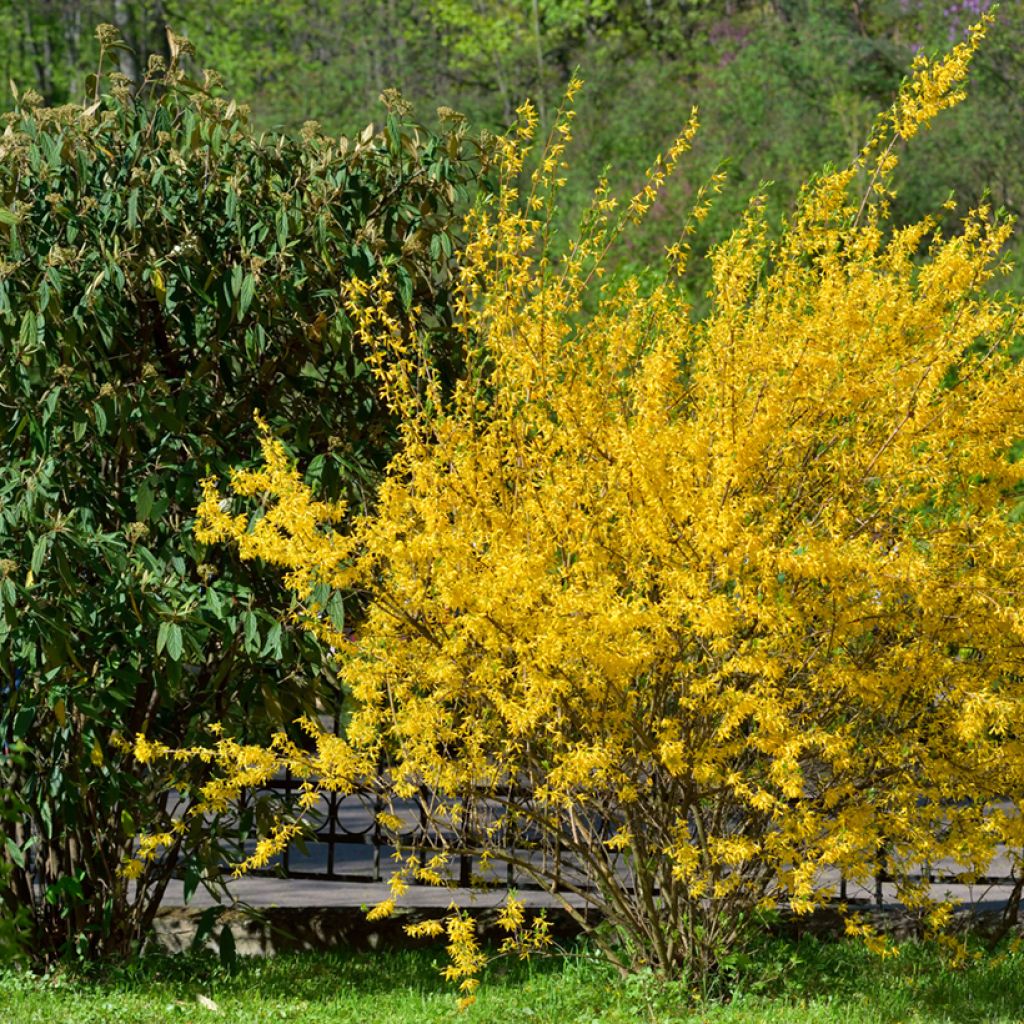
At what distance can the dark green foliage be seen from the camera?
15.9ft

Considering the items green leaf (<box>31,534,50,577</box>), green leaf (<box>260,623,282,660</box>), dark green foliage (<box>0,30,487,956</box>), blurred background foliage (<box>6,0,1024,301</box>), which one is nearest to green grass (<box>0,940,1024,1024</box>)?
dark green foliage (<box>0,30,487,956</box>)

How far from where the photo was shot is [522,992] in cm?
527

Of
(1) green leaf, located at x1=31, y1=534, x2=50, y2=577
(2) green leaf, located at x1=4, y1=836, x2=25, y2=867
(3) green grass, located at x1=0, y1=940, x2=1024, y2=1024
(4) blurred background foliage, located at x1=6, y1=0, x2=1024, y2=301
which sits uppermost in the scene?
(4) blurred background foliage, located at x1=6, y1=0, x2=1024, y2=301

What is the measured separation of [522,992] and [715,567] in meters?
1.97

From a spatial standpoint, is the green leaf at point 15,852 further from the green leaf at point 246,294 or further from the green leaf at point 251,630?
the green leaf at point 246,294

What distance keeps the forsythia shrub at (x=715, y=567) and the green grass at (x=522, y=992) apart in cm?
37

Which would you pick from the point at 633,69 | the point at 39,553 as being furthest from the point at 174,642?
the point at 633,69

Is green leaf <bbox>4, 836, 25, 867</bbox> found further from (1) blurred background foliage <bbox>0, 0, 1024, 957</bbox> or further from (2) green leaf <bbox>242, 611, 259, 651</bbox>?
(2) green leaf <bbox>242, 611, 259, 651</bbox>

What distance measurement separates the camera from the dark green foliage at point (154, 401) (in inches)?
191

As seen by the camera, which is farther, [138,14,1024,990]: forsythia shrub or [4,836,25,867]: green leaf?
[4,836,25,867]: green leaf

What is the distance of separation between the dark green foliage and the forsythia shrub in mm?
410

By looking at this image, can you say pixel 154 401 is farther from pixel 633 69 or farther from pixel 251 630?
pixel 633 69

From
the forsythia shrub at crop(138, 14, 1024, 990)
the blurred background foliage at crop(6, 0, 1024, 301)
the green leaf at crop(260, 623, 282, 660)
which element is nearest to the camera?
the forsythia shrub at crop(138, 14, 1024, 990)

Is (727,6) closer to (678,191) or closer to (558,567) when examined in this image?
(678,191)
